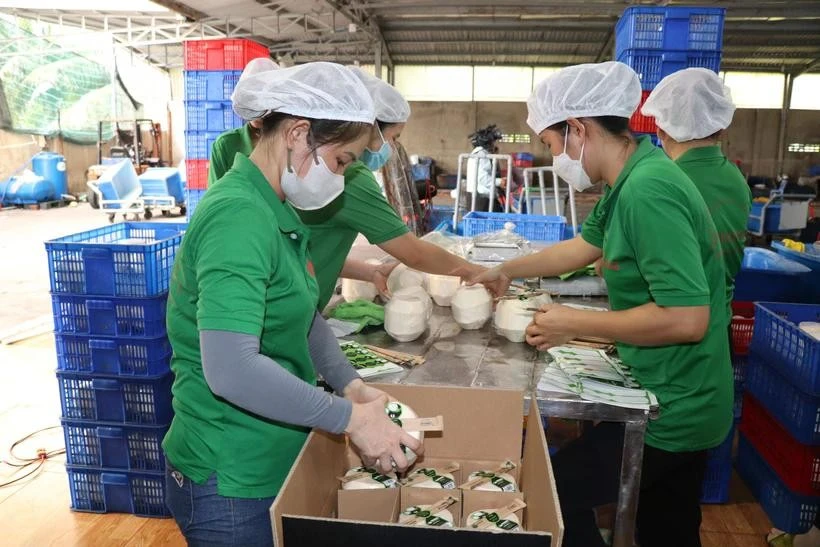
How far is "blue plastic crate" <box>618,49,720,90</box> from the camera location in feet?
13.7

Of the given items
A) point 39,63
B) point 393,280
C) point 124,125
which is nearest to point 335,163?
point 393,280

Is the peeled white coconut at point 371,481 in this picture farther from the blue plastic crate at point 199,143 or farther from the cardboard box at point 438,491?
the blue plastic crate at point 199,143

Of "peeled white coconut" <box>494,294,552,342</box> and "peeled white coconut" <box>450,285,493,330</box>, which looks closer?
"peeled white coconut" <box>494,294,552,342</box>

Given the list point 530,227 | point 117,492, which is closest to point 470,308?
point 117,492

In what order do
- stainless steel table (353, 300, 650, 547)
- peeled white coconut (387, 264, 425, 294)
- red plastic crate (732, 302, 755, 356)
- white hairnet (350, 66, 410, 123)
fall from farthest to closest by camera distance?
red plastic crate (732, 302, 755, 356) < peeled white coconut (387, 264, 425, 294) < white hairnet (350, 66, 410, 123) < stainless steel table (353, 300, 650, 547)

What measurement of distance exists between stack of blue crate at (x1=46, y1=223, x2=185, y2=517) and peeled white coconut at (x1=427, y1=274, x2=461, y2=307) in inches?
43.3

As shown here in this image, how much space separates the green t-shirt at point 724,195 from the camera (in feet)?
8.09

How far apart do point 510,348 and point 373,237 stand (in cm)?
58

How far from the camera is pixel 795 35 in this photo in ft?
44.3

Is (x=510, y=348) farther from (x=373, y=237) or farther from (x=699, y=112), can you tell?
(x=699, y=112)

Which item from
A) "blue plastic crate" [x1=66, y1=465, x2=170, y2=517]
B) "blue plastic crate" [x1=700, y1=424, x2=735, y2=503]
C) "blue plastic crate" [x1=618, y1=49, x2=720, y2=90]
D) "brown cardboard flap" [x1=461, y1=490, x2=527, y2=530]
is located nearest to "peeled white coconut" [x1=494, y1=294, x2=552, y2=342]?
"brown cardboard flap" [x1=461, y1=490, x2=527, y2=530]

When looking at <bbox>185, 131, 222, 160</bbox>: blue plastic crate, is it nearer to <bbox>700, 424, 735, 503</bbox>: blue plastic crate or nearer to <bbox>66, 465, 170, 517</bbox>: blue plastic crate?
<bbox>66, 465, 170, 517</bbox>: blue plastic crate

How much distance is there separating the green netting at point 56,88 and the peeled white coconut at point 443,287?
13224mm

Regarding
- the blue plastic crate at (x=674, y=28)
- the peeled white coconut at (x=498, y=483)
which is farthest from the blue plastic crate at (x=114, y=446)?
the blue plastic crate at (x=674, y=28)
